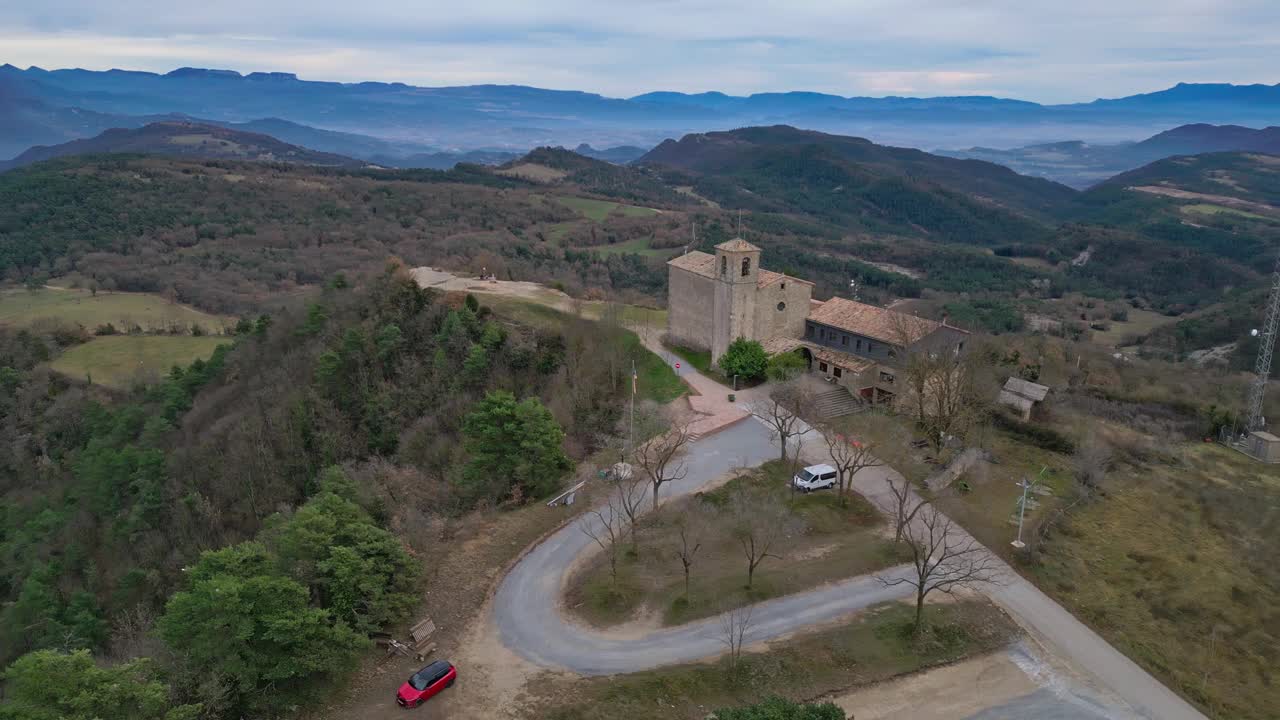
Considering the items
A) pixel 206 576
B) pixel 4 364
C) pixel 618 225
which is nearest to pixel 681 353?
pixel 206 576

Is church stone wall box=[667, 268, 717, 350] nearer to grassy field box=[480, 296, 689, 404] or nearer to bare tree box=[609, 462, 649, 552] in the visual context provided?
grassy field box=[480, 296, 689, 404]

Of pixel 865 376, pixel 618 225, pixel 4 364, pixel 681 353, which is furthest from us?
pixel 618 225

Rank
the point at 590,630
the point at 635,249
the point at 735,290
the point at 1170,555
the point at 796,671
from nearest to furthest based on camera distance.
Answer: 1. the point at 796,671
2. the point at 590,630
3. the point at 1170,555
4. the point at 735,290
5. the point at 635,249

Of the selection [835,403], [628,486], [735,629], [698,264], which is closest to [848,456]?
[628,486]

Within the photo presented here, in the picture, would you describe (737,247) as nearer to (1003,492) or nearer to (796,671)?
(1003,492)

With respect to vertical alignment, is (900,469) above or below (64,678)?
below

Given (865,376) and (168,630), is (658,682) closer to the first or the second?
(168,630)

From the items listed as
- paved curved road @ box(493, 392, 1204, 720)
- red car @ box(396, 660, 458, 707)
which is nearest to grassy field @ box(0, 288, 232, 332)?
paved curved road @ box(493, 392, 1204, 720)
